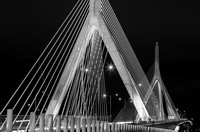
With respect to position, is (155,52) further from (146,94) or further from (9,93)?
(9,93)

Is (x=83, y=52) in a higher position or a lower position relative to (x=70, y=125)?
higher

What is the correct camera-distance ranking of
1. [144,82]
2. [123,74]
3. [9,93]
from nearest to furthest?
[123,74] < [144,82] < [9,93]

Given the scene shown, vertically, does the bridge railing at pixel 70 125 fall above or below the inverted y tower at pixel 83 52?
below

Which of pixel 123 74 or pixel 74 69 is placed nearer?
pixel 74 69

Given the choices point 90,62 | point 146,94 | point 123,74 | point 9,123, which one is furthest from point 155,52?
point 9,123

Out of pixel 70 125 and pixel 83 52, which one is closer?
pixel 70 125

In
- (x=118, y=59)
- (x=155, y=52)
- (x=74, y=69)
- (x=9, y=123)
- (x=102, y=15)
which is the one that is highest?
(x=155, y=52)

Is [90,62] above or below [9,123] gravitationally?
above

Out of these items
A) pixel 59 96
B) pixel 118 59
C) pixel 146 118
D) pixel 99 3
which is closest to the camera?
pixel 59 96

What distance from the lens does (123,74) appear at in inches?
1023

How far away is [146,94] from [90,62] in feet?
61.8

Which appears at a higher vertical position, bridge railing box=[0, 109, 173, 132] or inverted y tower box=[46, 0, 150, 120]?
inverted y tower box=[46, 0, 150, 120]

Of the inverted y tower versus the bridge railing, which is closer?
the bridge railing

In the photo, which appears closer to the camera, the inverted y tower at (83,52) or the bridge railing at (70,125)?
the bridge railing at (70,125)
